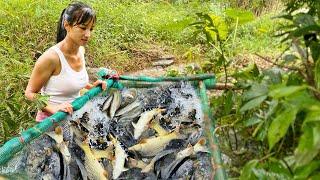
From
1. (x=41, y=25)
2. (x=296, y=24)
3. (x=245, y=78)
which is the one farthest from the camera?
(x=41, y=25)

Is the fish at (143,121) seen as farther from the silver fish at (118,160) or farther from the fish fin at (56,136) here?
the fish fin at (56,136)

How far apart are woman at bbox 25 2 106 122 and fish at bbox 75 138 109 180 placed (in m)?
0.24

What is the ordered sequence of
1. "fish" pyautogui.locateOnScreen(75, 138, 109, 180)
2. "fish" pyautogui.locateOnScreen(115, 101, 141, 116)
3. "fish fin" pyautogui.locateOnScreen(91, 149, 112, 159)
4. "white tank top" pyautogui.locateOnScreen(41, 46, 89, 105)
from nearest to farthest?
"fish" pyautogui.locateOnScreen(75, 138, 109, 180)
"fish fin" pyautogui.locateOnScreen(91, 149, 112, 159)
"white tank top" pyautogui.locateOnScreen(41, 46, 89, 105)
"fish" pyautogui.locateOnScreen(115, 101, 141, 116)

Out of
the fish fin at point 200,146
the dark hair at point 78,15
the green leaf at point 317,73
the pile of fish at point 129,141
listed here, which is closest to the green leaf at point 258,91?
the green leaf at point 317,73

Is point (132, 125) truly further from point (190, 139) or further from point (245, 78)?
point (245, 78)

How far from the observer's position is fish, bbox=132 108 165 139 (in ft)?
8.16

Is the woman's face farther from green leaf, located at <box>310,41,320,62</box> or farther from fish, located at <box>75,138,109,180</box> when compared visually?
green leaf, located at <box>310,41,320,62</box>

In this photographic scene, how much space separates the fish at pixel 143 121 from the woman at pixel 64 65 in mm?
352

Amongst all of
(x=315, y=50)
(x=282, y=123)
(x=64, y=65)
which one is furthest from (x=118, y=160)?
(x=282, y=123)

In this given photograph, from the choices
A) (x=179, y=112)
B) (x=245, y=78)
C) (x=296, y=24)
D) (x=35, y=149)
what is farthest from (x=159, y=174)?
(x=296, y=24)

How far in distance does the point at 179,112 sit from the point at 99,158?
0.51 m

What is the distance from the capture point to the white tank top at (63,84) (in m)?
2.45

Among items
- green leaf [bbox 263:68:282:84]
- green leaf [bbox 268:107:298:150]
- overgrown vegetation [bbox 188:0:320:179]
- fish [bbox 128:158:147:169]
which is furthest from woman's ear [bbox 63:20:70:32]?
green leaf [bbox 268:107:298:150]

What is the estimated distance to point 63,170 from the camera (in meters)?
2.09
